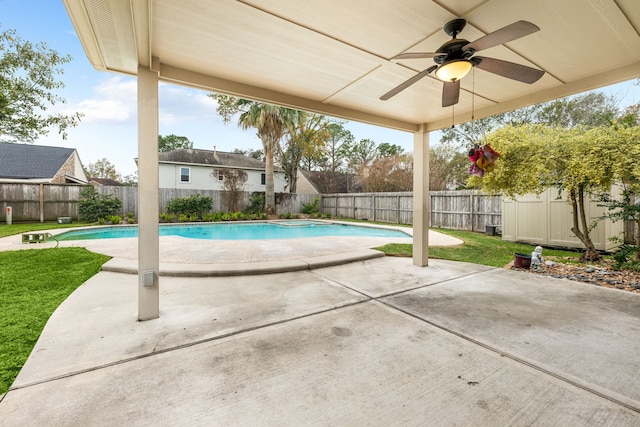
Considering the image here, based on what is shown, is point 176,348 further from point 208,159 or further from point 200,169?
point 208,159

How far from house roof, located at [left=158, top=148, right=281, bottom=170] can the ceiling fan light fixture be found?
1761 centimetres

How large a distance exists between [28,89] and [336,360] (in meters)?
11.6

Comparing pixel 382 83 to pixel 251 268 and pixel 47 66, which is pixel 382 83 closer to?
pixel 251 268

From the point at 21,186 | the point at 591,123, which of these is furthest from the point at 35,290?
the point at 591,123

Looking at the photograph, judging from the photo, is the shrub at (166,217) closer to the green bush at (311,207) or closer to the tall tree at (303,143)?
the green bush at (311,207)

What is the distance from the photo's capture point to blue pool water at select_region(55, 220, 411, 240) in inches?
365

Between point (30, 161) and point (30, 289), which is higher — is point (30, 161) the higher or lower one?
the higher one

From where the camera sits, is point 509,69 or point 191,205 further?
point 191,205

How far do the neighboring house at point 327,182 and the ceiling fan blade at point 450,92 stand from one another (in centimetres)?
1951

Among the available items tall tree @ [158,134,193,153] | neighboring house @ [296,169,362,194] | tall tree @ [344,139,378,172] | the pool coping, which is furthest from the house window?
tall tree @ [158,134,193,153]

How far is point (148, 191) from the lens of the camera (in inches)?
102

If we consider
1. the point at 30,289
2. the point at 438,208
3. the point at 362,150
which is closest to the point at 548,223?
the point at 438,208

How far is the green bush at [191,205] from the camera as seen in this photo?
13.2 m

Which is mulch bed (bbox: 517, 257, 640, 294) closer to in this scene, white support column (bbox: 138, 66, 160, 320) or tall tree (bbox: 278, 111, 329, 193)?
white support column (bbox: 138, 66, 160, 320)
